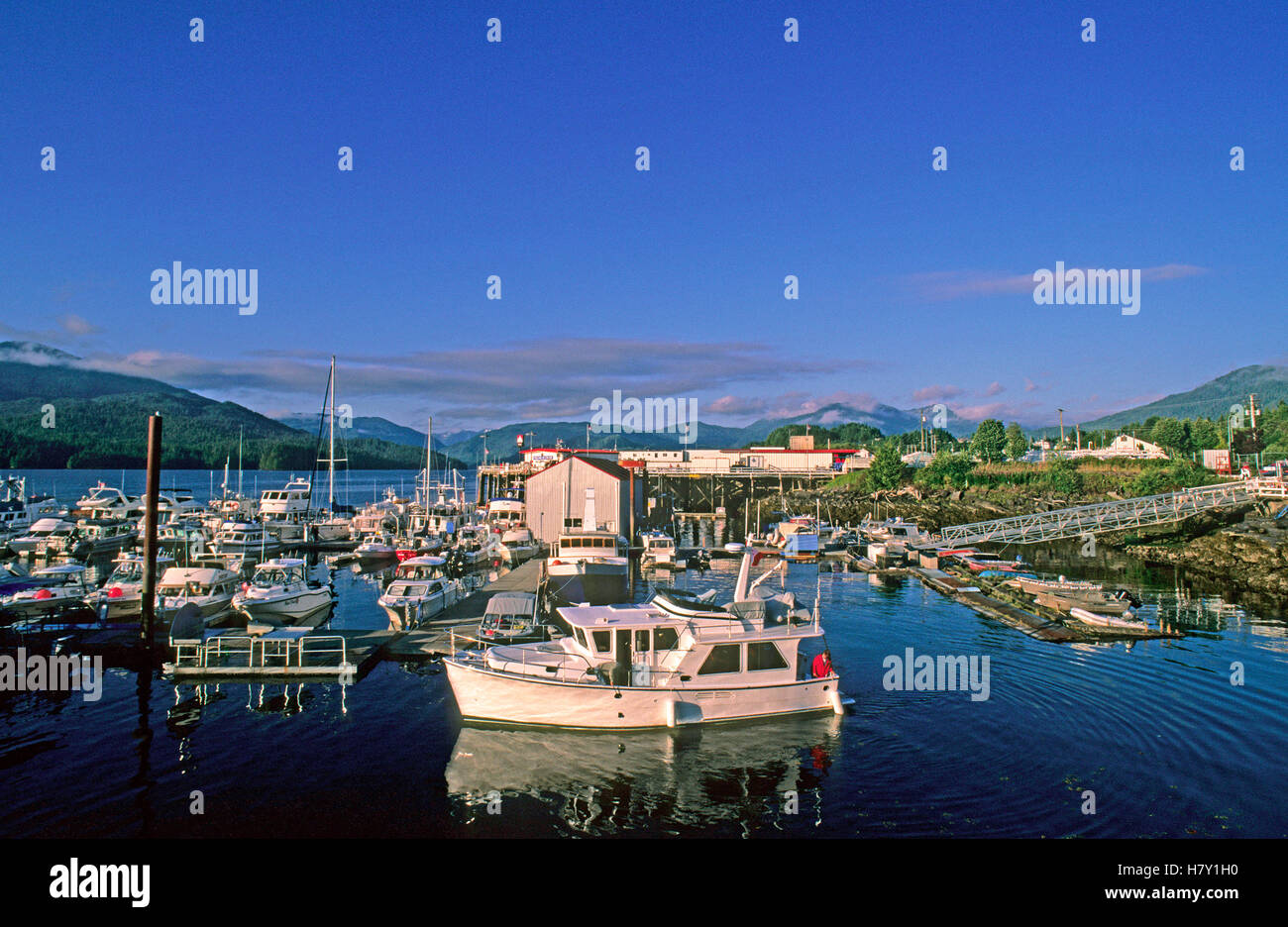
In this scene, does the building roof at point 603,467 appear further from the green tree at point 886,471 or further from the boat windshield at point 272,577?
the green tree at point 886,471

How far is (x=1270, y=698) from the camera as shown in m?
22.5

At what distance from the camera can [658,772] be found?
57.6 ft

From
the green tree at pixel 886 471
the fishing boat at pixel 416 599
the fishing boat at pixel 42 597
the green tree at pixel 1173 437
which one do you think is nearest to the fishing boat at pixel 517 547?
the fishing boat at pixel 416 599

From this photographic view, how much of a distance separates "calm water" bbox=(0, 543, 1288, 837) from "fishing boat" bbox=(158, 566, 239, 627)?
843 cm

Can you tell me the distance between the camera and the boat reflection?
15.6 m

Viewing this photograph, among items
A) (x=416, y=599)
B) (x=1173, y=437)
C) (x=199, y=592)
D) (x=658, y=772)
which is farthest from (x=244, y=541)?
(x=1173, y=437)

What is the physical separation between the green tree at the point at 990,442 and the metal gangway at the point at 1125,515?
64993mm

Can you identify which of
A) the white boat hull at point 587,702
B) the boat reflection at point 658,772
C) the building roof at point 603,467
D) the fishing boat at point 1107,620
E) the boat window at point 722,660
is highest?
the building roof at point 603,467

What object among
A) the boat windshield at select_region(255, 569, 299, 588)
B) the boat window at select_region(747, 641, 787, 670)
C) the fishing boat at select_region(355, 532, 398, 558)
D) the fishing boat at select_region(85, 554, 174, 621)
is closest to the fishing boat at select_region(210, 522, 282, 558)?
the fishing boat at select_region(355, 532, 398, 558)

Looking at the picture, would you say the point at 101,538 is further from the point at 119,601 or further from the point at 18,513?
the point at 119,601

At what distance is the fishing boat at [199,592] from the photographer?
106ft

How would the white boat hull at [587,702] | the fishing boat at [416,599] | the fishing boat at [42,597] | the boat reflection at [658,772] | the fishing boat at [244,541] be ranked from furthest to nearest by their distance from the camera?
1. the fishing boat at [244,541]
2. the fishing boat at [42,597]
3. the fishing boat at [416,599]
4. the white boat hull at [587,702]
5. the boat reflection at [658,772]

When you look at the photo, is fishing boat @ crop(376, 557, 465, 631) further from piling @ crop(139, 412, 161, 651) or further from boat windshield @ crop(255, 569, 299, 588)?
piling @ crop(139, 412, 161, 651)
